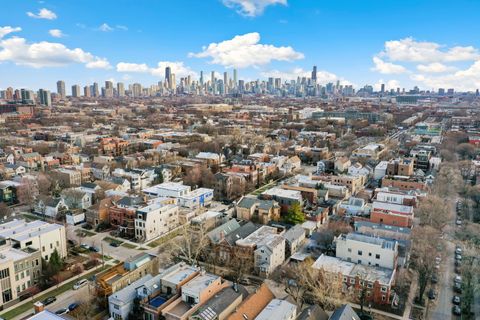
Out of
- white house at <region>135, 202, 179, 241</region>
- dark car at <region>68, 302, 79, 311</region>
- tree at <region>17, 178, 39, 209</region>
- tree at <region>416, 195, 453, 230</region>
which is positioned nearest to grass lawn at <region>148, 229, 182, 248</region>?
white house at <region>135, 202, 179, 241</region>

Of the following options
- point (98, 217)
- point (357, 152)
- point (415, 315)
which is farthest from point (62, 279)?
point (357, 152)

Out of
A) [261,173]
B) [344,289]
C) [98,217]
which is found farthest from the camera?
[261,173]

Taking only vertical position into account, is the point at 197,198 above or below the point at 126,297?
above

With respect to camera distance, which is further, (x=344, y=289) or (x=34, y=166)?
(x=34, y=166)

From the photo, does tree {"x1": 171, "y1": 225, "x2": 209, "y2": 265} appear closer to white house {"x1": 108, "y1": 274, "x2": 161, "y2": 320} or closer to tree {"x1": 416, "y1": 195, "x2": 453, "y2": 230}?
white house {"x1": 108, "y1": 274, "x2": 161, "y2": 320}

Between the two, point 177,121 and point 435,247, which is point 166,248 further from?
point 177,121

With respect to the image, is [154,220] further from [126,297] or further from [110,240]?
[126,297]

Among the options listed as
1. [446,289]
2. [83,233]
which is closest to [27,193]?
[83,233]
